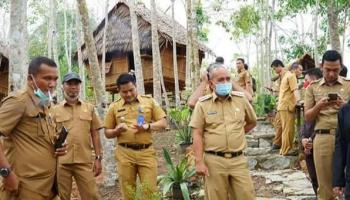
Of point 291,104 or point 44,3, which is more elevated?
point 44,3

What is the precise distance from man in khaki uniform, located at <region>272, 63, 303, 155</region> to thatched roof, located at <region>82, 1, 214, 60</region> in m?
11.6

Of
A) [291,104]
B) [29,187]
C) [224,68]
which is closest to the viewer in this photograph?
[29,187]

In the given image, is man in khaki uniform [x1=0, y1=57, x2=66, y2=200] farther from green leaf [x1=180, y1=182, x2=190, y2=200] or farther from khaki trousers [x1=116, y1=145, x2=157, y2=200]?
green leaf [x1=180, y1=182, x2=190, y2=200]

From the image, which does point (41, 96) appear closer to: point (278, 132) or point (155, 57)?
point (278, 132)

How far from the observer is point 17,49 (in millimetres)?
6336

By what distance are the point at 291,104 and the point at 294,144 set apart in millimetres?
883

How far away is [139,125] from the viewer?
5.60m

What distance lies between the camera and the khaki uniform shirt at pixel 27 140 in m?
3.87

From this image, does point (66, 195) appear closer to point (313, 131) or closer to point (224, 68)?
point (224, 68)

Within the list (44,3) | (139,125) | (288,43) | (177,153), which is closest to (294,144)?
(177,153)

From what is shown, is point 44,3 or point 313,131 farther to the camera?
point 44,3

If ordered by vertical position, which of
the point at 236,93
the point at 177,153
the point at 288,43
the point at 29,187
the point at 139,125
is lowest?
the point at 177,153

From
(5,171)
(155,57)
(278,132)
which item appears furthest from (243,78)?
(5,171)

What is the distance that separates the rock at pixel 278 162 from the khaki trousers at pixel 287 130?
0.15 meters
